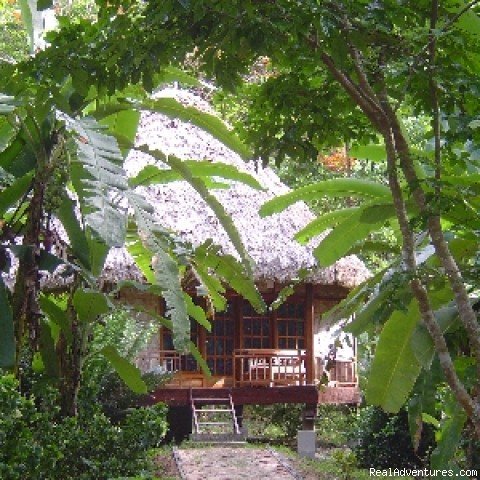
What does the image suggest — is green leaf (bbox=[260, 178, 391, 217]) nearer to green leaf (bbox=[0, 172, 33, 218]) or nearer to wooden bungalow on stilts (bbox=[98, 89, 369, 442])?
green leaf (bbox=[0, 172, 33, 218])

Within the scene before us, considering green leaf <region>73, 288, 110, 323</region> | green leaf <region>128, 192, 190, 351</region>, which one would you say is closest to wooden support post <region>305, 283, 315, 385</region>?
green leaf <region>73, 288, 110, 323</region>

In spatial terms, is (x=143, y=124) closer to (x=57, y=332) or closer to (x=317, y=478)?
(x=317, y=478)

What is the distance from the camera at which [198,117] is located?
347 centimetres

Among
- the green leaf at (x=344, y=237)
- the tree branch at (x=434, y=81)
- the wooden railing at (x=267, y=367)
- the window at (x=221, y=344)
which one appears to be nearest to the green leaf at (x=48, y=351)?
the green leaf at (x=344, y=237)

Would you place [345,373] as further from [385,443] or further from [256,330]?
[385,443]

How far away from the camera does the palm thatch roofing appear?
834 cm

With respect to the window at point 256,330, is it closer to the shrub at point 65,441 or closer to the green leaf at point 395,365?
the shrub at point 65,441

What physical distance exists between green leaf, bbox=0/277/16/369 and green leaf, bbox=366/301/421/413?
1386 millimetres

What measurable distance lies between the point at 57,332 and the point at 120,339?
2.37m

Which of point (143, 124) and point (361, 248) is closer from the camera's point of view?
point (361, 248)

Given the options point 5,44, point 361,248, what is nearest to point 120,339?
point 361,248

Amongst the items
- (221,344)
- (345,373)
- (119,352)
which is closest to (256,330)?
(221,344)

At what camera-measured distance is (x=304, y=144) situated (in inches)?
107

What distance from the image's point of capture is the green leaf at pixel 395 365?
3.02 metres
